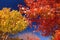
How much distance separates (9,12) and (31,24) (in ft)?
0.76

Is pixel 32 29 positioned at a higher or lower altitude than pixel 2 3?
lower

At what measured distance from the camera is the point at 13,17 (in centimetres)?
248

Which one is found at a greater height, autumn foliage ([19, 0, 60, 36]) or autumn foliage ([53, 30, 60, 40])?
autumn foliage ([19, 0, 60, 36])

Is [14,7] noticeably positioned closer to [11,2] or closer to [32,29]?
[11,2]

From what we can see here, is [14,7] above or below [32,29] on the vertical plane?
above

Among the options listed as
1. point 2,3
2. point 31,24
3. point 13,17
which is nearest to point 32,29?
point 31,24

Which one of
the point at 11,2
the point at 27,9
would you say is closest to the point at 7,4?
the point at 11,2

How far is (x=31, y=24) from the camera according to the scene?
8.15ft

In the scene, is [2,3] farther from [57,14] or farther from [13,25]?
[57,14]

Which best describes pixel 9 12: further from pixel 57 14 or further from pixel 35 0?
pixel 57 14

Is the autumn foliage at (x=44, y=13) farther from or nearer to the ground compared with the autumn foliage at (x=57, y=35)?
farther from the ground

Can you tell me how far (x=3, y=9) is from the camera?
2498 mm

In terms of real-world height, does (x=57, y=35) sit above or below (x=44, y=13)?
below

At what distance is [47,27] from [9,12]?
1.23 ft
